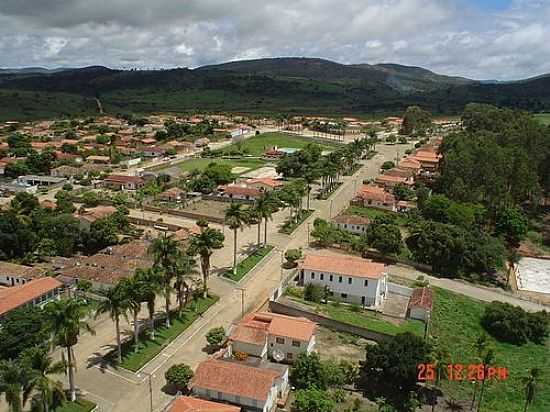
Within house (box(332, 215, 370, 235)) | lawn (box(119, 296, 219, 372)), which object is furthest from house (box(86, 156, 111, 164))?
lawn (box(119, 296, 219, 372))

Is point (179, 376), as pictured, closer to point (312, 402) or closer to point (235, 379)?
point (235, 379)

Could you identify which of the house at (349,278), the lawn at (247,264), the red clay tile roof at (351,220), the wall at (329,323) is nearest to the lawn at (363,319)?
the wall at (329,323)

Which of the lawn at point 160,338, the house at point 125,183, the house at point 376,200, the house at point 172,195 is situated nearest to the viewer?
the lawn at point 160,338

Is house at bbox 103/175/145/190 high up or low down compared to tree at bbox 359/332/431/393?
up

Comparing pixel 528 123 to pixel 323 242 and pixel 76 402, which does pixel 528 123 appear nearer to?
pixel 323 242

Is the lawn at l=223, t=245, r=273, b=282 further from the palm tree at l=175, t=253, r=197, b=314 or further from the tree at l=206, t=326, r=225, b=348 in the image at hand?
the tree at l=206, t=326, r=225, b=348

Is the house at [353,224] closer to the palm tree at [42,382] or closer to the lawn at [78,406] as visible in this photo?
the lawn at [78,406]

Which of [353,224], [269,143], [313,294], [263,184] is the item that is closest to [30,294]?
[313,294]
